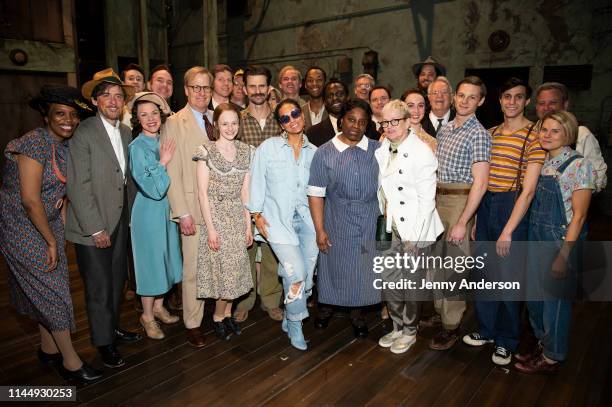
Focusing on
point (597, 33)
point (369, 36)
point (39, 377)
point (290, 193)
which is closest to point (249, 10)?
point (369, 36)

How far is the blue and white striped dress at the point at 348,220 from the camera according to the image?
2.99m

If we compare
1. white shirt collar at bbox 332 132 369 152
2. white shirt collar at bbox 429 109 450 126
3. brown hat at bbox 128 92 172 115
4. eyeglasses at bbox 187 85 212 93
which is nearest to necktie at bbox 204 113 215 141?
eyeglasses at bbox 187 85 212 93

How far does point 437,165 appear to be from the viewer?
9.39 ft

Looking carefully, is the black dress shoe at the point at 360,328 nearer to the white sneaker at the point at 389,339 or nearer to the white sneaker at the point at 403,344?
the white sneaker at the point at 389,339

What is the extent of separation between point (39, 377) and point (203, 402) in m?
1.26

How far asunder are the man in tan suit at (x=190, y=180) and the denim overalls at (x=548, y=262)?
2480 millimetres

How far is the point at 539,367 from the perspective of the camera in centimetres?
284

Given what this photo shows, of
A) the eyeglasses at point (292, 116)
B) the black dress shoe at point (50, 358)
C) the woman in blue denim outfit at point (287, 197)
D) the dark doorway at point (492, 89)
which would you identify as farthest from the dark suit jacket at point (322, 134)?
the dark doorway at point (492, 89)

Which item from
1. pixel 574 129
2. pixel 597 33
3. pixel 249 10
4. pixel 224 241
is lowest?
pixel 224 241

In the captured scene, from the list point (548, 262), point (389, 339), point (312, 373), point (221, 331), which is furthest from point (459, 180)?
point (221, 331)

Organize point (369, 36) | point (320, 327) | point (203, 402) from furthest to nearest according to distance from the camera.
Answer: point (369, 36) → point (320, 327) → point (203, 402)

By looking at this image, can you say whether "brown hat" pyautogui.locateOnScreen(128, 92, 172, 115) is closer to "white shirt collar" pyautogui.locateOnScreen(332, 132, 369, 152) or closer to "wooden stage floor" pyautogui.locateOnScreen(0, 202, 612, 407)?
"white shirt collar" pyautogui.locateOnScreen(332, 132, 369, 152)

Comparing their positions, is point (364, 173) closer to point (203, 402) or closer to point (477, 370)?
point (477, 370)

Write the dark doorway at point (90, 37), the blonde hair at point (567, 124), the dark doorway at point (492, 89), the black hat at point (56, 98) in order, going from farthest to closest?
1. the dark doorway at point (90, 37)
2. the dark doorway at point (492, 89)
3. the blonde hair at point (567, 124)
4. the black hat at point (56, 98)
